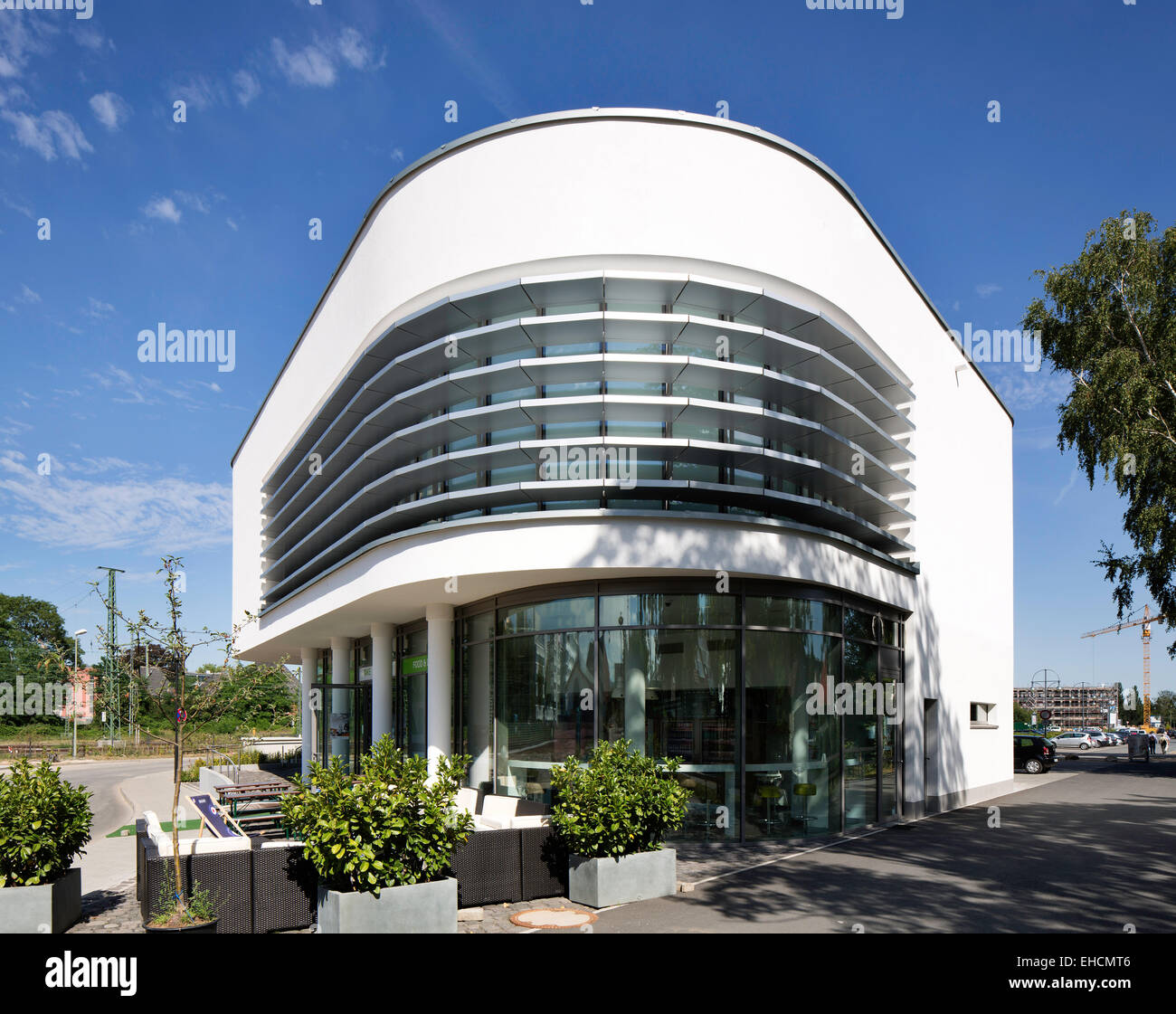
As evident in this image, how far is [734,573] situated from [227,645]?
8.03 metres

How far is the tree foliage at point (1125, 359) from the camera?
24.6 meters

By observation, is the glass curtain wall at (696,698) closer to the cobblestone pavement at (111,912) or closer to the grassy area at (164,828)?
the cobblestone pavement at (111,912)

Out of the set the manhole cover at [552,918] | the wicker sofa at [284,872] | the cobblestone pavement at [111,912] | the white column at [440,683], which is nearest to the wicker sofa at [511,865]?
the wicker sofa at [284,872]

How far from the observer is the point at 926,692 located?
22109mm

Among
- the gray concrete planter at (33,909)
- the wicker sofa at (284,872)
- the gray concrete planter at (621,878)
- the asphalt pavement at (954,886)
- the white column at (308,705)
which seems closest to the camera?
the gray concrete planter at (33,909)

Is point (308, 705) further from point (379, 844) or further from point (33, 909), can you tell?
point (379, 844)

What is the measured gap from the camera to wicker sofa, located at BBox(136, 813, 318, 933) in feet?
30.3

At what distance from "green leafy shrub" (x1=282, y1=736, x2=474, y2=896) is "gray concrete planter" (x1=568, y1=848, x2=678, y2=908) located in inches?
71.7

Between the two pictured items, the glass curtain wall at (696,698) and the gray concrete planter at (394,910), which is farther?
the glass curtain wall at (696,698)

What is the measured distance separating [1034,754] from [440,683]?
29.8 metres

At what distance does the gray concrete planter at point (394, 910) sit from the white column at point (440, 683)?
8.71 metres

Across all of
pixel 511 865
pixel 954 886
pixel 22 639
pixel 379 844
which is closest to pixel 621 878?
pixel 511 865

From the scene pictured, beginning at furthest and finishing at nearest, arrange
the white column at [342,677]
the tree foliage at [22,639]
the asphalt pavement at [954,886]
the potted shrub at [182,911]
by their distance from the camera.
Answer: the tree foliage at [22,639] < the white column at [342,677] < the asphalt pavement at [954,886] < the potted shrub at [182,911]

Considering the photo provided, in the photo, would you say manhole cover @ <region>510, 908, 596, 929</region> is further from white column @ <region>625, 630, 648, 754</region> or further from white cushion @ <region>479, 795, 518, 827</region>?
white column @ <region>625, 630, 648, 754</region>
